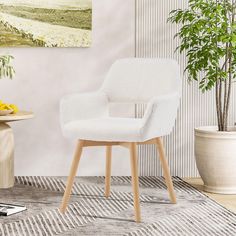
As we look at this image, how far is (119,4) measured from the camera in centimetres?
399

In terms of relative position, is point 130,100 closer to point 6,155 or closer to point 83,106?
point 83,106

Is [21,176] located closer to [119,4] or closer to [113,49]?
[113,49]

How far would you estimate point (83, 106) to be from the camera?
3.27 metres

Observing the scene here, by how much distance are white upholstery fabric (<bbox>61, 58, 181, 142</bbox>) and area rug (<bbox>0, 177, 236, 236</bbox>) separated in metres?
0.40

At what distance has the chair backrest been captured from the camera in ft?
11.0

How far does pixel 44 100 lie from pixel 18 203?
0.96 m

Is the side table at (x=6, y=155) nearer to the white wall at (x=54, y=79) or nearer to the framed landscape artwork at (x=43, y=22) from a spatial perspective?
the white wall at (x=54, y=79)

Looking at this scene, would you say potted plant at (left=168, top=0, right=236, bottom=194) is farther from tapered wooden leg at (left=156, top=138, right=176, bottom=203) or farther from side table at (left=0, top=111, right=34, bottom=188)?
side table at (left=0, top=111, right=34, bottom=188)

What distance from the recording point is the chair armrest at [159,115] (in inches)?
115

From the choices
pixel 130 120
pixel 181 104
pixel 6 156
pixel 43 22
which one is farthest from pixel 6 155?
pixel 181 104

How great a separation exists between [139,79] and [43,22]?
2.91 ft

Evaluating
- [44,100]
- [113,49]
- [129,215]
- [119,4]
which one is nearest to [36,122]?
[44,100]

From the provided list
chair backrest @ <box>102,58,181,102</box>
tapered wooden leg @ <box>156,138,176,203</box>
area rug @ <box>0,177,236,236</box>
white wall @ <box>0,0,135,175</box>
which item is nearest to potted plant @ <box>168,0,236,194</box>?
area rug @ <box>0,177,236,236</box>

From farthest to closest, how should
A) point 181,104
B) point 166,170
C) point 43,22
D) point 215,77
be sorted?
point 181,104, point 43,22, point 215,77, point 166,170
